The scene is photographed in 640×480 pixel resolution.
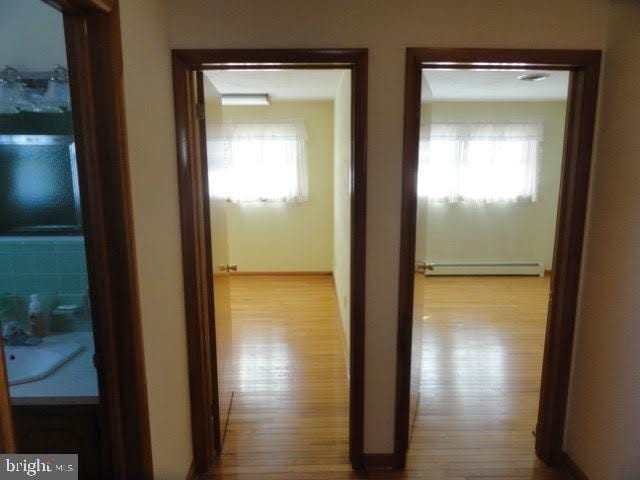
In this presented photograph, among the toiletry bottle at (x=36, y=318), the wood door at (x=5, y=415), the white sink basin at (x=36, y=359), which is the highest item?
the wood door at (x=5, y=415)

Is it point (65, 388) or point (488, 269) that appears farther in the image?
point (488, 269)

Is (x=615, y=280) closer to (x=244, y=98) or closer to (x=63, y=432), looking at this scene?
(x=63, y=432)

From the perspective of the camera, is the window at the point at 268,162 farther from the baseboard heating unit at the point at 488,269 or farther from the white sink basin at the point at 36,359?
the white sink basin at the point at 36,359

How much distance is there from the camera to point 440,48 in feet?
5.24

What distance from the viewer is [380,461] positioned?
1.93 meters

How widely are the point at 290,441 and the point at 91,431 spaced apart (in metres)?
1.16

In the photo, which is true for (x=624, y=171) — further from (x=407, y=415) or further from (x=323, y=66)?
(x=407, y=415)

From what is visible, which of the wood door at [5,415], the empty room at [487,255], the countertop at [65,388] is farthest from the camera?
the empty room at [487,255]

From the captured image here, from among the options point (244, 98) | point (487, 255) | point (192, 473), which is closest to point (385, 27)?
point (192, 473)

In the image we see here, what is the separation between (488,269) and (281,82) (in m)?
3.79

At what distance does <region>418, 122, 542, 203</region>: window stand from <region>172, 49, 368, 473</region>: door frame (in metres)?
3.53

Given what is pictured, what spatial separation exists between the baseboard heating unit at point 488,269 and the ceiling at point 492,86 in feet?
7.23

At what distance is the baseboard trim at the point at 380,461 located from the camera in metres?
1.93

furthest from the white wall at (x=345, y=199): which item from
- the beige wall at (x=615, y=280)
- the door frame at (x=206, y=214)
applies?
the beige wall at (x=615, y=280)
